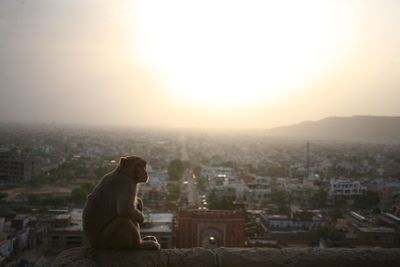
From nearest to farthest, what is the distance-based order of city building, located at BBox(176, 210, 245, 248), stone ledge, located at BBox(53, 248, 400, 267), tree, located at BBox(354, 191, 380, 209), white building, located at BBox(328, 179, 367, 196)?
1. stone ledge, located at BBox(53, 248, 400, 267)
2. city building, located at BBox(176, 210, 245, 248)
3. tree, located at BBox(354, 191, 380, 209)
4. white building, located at BBox(328, 179, 367, 196)

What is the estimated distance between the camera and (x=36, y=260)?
1254 centimetres

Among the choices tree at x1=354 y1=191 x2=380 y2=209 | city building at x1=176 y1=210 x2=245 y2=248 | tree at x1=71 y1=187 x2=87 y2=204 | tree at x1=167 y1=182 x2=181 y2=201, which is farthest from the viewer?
tree at x1=167 y1=182 x2=181 y2=201

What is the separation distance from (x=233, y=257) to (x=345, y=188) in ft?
85.7

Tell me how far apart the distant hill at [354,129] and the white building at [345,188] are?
243 ft

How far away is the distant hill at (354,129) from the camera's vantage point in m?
101

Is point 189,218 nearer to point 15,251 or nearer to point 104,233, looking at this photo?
point 15,251

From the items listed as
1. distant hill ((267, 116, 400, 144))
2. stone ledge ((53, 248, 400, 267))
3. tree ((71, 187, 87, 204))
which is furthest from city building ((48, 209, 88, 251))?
distant hill ((267, 116, 400, 144))

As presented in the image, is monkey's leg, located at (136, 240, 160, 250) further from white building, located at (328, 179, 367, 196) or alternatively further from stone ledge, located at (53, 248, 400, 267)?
white building, located at (328, 179, 367, 196)

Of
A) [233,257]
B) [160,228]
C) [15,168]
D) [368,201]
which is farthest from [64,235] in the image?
[15,168]

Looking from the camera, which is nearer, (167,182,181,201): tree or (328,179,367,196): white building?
(167,182,181,201): tree

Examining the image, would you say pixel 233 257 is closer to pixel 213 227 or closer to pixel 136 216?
pixel 136 216

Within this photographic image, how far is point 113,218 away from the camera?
2.20 metres

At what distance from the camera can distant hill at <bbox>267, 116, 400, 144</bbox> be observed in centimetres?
10062

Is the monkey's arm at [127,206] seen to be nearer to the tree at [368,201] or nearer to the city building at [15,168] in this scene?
the tree at [368,201]
